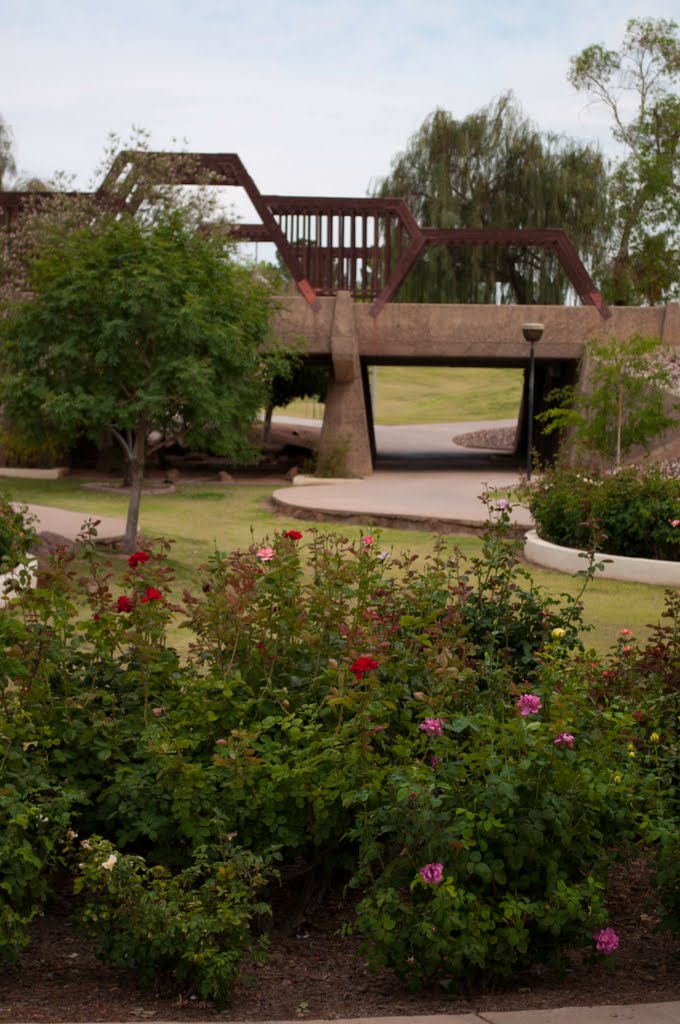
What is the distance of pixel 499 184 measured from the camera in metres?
45.5

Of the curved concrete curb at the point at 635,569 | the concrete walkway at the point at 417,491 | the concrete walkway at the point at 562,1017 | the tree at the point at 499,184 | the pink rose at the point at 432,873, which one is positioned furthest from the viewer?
the tree at the point at 499,184

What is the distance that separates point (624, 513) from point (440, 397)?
185 ft

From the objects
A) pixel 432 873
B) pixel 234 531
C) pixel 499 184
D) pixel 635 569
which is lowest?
pixel 234 531

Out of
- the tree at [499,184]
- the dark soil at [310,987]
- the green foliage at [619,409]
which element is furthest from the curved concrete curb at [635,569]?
the tree at [499,184]

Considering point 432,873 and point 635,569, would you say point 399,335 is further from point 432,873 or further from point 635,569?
point 432,873

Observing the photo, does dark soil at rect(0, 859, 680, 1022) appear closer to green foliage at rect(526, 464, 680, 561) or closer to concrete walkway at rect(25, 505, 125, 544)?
green foliage at rect(526, 464, 680, 561)

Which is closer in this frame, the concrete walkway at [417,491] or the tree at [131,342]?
the tree at [131,342]

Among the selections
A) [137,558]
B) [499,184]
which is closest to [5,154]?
[499,184]

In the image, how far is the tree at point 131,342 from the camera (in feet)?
45.7

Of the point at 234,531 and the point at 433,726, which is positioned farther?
the point at 234,531

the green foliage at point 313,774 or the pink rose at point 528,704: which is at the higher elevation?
the pink rose at point 528,704

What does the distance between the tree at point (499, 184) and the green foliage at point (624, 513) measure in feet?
99.4

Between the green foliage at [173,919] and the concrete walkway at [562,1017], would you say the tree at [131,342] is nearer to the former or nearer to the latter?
the green foliage at [173,919]

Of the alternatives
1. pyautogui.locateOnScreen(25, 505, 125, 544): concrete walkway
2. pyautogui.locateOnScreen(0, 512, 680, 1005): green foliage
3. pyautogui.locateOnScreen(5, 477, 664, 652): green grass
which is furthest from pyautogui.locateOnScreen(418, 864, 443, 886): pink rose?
pyautogui.locateOnScreen(25, 505, 125, 544): concrete walkway
